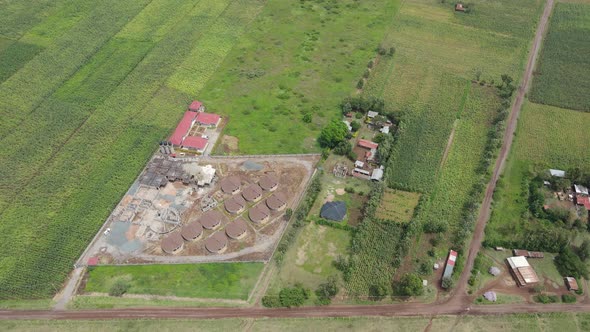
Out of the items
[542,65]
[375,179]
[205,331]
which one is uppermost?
[542,65]

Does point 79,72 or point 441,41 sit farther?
point 441,41

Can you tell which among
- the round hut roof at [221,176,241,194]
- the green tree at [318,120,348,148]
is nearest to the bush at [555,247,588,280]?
the green tree at [318,120,348,148]

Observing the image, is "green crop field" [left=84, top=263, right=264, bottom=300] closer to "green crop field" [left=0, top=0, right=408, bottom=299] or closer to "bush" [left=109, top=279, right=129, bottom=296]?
"bush" [left=109, top=279, right=129, bottom=296]

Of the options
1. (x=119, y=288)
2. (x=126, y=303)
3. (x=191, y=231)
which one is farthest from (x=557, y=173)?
(x=119, y=288)

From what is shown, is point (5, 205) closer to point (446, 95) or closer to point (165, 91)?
point (165, 91)

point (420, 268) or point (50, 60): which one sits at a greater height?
point (50, 60)

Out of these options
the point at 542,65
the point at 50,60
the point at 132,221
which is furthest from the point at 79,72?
the point at 542,65
